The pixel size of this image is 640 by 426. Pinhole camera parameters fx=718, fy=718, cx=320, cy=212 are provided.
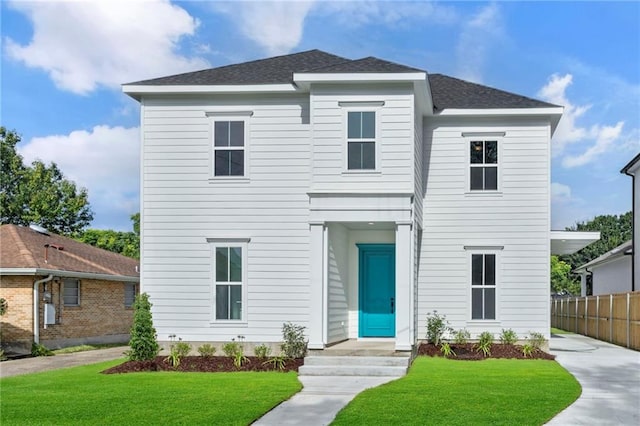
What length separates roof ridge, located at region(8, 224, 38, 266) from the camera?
21503mm

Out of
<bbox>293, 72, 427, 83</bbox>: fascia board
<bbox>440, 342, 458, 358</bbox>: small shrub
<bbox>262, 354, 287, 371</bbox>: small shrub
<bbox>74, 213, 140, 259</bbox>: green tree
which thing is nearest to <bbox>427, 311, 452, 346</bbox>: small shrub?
<bbox>440, 342, 458, 358</bbox>: small shrub

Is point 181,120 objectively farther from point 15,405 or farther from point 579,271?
point 579,271

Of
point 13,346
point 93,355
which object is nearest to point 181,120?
point 93,355

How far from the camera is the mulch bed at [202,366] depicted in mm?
14844

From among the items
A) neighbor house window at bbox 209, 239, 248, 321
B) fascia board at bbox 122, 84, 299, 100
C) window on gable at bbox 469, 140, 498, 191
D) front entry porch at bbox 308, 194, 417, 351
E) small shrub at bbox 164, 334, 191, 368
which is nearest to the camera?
front entry porch at bbox 308, 194, 417, 351

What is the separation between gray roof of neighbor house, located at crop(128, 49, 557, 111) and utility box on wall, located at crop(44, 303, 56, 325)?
8.65 meters

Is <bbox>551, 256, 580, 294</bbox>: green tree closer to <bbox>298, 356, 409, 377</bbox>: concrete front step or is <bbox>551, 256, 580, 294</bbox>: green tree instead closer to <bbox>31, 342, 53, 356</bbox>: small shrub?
<bbox>31, 342, 53, 356</bbox>: small shrub

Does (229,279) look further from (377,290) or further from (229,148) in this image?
(377,290)

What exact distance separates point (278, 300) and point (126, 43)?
1056cm

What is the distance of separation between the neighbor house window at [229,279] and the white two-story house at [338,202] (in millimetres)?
30

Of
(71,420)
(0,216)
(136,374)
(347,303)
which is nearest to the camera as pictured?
(71,420)

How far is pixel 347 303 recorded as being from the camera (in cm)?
1802

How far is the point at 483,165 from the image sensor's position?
18.3 m

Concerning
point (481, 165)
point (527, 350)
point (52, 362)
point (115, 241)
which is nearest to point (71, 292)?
point (52, 362)
